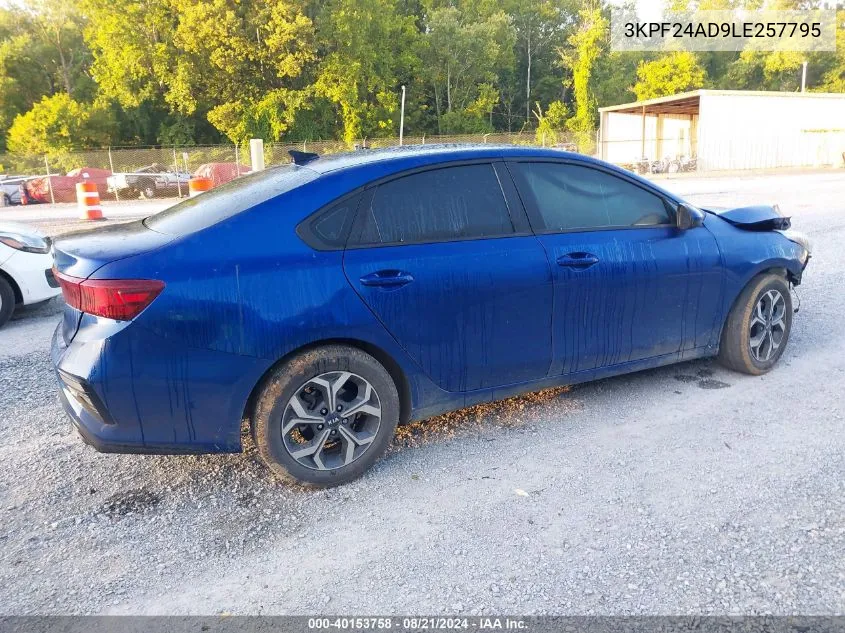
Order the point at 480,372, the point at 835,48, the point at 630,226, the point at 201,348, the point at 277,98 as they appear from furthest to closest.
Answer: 1. the point at 835,48
2. the point at 277,98
3. the point at 630,226
4. the point at 480,372
5. the point at 201,348

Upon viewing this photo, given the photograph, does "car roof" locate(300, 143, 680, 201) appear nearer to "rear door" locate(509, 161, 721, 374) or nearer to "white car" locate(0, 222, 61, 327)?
"rear door" locate(509, 161, 721, 374)

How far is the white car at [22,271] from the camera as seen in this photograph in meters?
6.29

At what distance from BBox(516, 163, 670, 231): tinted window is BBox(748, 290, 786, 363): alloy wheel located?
1003 mm

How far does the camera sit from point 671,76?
178ft

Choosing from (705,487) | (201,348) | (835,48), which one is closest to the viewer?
(201,348)

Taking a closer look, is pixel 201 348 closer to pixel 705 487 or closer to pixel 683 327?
pixel 705 487

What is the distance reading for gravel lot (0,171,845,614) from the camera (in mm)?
2506

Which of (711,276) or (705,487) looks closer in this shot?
(705,487)

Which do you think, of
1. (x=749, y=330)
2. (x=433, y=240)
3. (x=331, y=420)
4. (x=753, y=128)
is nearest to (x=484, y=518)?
(x=331, y=420)

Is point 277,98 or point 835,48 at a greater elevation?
point 835,48

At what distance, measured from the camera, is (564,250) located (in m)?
3.71

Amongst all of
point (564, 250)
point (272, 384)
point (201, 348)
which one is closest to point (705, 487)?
point (564, 250)

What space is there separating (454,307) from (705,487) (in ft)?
4.80

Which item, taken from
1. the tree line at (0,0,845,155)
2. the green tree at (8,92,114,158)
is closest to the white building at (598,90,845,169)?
the tree line at (0,0,845,155)
